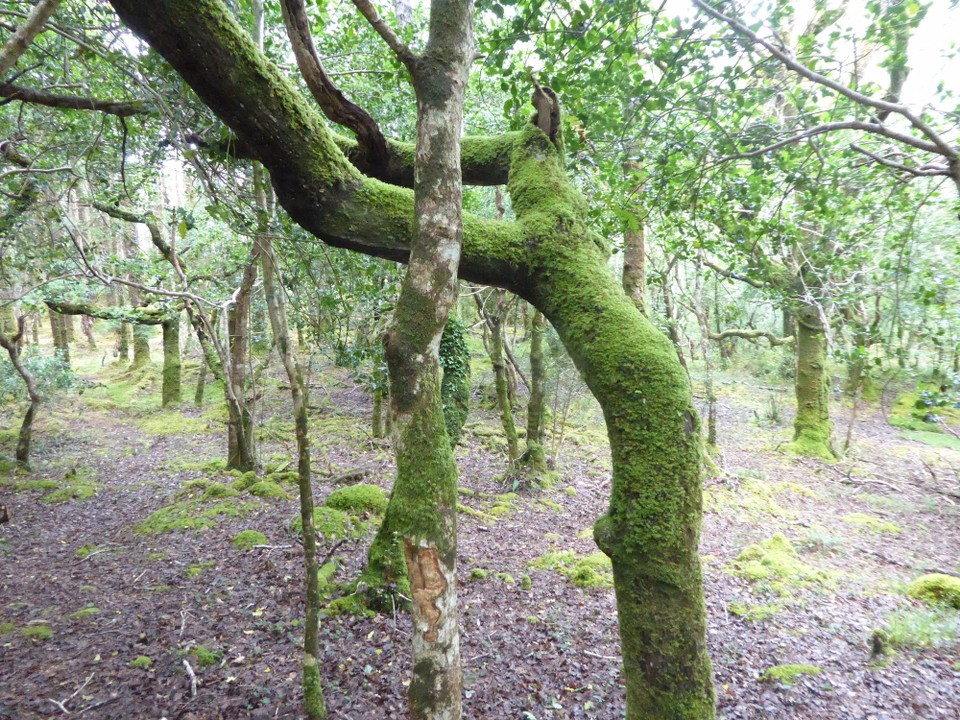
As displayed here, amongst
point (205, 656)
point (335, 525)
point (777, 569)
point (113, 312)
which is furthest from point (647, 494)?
point (113, 312)

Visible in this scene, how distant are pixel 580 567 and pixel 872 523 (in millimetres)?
5703

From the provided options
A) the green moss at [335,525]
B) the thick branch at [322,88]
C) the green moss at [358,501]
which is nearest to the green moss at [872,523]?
the green moss at [358,501]

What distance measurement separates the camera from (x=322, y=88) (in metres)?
2.85

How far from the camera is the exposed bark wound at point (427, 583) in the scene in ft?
7.68

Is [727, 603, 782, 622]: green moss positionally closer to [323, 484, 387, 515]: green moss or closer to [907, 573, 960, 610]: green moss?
[907, 573, 960, 610]: green moss

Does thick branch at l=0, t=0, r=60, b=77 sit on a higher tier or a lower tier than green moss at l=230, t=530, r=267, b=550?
higher

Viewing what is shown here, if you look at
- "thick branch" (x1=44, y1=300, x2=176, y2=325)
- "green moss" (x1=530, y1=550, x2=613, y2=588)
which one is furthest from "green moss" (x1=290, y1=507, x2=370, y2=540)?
"thick branch" (x1=44, y1=300, x2=176, y2=325)

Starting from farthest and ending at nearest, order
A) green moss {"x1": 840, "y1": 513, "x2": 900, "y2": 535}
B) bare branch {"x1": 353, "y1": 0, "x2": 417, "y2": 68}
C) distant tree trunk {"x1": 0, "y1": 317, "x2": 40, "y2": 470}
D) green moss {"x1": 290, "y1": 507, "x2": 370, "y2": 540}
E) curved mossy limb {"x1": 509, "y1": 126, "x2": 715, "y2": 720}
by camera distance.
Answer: distant tree trunk {"x1": 0, "y1": 317, "x2": 40, "y2": 470}, green moss {"x1": 840, "y1": 513, "x2": 900, "y2": 535}, green moss {"x1": 290, "y1": 507, "x2": 370, "y2": 540}, curved mossy limb {"x1": 509, "y1": 126, "x2": 715, "y2": 720}, bare branch {"x1": 353, "y1": 0, "x2": 417, "y2": 68}

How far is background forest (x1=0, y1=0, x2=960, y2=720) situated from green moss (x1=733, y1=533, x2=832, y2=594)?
0.19ft

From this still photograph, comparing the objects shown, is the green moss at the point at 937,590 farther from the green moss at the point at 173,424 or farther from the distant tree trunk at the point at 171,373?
the distant tree trunk at the point at 171,373

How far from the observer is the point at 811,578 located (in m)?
6.32

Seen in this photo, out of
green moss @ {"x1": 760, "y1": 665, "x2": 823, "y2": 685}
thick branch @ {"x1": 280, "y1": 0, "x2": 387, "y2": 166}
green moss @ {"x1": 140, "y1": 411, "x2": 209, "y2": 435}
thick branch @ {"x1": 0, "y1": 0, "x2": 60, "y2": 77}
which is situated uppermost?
thick branch @ {"x1": 0, "y1": 0, "x2": 60, "y2": 77}

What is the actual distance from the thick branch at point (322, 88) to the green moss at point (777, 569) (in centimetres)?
645

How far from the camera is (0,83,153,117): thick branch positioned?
3783mm
